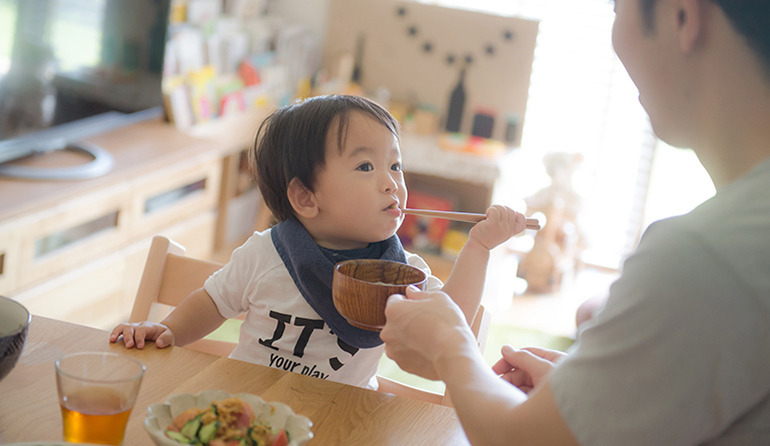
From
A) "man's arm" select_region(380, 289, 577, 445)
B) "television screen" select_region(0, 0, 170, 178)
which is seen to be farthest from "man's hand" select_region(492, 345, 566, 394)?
"television screen" select_region(0, 0, 170, 178)

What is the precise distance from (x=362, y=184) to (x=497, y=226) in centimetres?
25

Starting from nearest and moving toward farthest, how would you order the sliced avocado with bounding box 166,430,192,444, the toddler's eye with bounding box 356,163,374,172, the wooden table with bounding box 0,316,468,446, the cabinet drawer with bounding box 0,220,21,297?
the sliced avocado with bounding box 166,430,192,444 → the wooden table with bounding box 0,316,468,446 → the toddler's eye with bounding box 356,163,374,172 → the cabinet drawer with bounding box 0,220,21,297

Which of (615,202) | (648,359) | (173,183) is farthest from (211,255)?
(648,359)

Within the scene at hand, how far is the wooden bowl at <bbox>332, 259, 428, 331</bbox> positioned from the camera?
3.14 ft

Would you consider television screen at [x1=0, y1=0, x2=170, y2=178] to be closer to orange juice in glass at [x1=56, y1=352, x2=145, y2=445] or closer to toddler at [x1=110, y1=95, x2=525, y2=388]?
toddler at [x1=110, y1=95, x2=525, y2=388]

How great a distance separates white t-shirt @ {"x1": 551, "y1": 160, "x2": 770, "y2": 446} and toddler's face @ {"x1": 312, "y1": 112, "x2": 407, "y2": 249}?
0.68 m

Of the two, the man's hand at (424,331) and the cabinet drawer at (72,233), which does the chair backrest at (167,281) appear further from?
the cabinet drawer at (72,233)

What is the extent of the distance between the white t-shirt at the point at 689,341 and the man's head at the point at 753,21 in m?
0.10

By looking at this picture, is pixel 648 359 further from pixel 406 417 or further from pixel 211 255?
pixel 211 255

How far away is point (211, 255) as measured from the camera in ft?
11.5

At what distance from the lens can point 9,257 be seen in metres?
2.21

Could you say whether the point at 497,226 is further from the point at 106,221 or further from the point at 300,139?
the point at 106,221

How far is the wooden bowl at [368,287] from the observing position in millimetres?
958

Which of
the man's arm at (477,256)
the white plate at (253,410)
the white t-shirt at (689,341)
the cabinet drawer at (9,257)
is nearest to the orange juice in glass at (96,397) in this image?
the white plate at (253,410)
